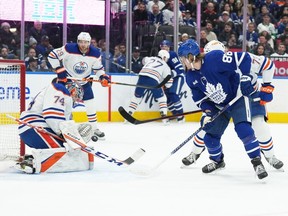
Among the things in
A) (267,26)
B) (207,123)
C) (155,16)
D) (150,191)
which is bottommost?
(150,191)

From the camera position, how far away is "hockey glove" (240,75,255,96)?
4.17 meters

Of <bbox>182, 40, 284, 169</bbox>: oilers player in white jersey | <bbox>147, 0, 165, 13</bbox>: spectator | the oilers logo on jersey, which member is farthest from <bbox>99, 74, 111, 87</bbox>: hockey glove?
<bbox>147, 0, 165, 13</bbox>: spectator

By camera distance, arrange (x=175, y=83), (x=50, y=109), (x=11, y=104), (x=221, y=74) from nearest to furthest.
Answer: (x=221, y=74)
(x=50, y=109)
(x=11, y=104)
(x=175, y=83)

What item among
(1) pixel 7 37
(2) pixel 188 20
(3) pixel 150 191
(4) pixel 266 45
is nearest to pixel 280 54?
(4) pixel 266 45

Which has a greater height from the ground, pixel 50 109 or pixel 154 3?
pixel 154 3

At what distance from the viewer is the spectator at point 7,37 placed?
8.49 m

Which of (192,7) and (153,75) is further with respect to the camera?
(192,7)

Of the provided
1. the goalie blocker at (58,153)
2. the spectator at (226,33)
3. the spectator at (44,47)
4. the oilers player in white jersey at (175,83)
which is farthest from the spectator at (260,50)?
the goalie blocker at (58,153)

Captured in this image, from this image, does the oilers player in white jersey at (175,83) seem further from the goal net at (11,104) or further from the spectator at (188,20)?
the goal net at (11,104)

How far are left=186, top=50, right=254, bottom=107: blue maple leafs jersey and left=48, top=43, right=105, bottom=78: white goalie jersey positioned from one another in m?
2.57

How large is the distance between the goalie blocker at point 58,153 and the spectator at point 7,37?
4039 mm

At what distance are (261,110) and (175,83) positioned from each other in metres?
4.54

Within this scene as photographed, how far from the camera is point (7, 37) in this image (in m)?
8.56

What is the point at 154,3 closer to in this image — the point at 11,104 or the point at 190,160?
the point at 11,104
